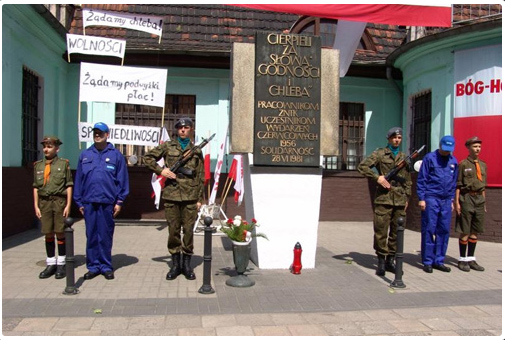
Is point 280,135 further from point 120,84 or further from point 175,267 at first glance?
point 120,84

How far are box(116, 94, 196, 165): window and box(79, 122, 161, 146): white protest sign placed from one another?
233cm

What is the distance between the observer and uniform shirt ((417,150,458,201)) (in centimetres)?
686

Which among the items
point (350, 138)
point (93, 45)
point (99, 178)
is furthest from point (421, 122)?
point (99, 178)

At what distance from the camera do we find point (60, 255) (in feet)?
20.7

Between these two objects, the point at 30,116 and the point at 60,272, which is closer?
the point at 60,272

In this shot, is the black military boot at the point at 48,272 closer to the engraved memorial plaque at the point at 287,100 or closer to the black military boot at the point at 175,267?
the black military boot at the point at 175,267

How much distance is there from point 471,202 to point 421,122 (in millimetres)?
5335

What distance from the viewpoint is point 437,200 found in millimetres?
6887

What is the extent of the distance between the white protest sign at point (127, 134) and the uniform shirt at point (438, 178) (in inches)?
235

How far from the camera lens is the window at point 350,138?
13.3 meters

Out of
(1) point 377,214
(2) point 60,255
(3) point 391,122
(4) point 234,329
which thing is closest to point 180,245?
(2) point 60,255

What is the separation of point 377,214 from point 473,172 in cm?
182

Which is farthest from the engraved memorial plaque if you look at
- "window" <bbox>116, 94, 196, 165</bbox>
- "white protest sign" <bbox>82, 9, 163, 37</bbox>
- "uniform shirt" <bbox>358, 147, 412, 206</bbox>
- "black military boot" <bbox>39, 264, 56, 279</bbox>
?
"window" <bbox>116, 94, 196, 165</bbox>

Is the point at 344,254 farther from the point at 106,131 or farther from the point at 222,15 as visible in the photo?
the point at 222,15
